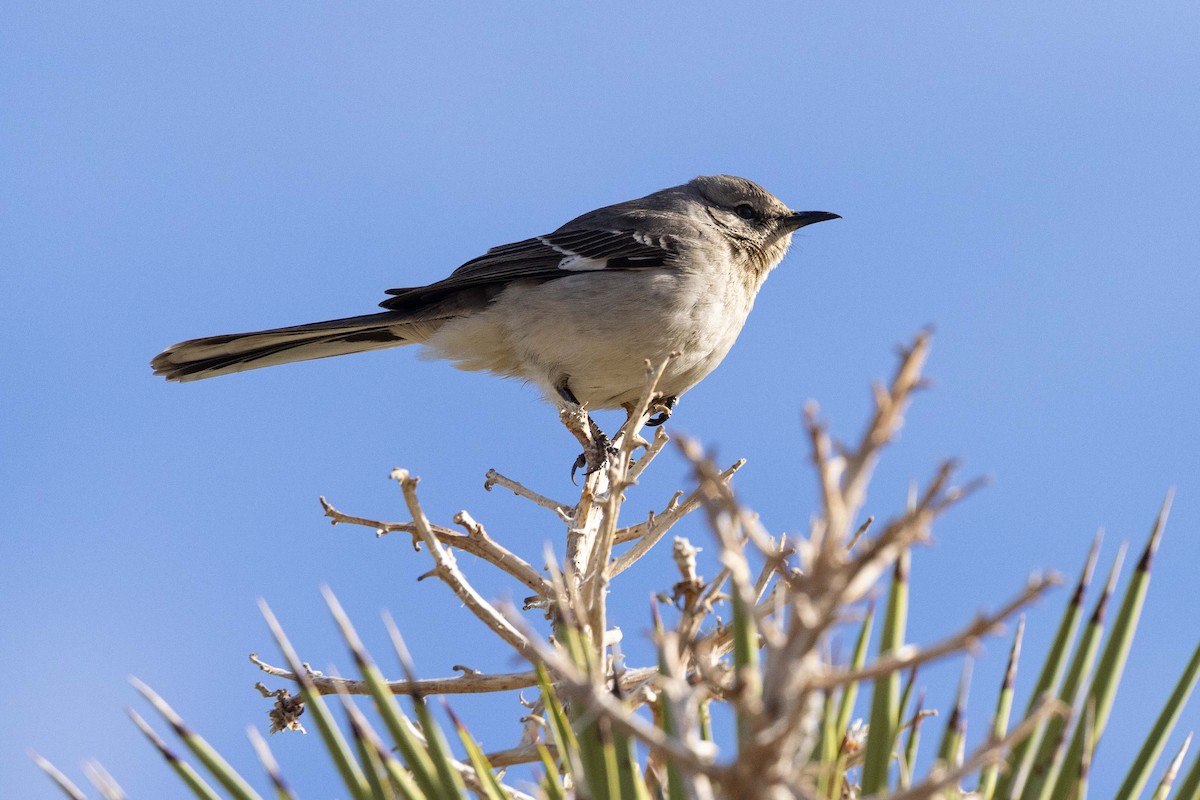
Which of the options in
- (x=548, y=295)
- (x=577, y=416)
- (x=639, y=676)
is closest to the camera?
(x=639, y=676)

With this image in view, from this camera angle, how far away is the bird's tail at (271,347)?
5500 millimetres

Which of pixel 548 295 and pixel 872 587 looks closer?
pixel 872 587

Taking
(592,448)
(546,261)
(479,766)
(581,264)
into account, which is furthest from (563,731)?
(546,261)

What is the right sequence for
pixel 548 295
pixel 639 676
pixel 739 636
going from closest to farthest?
1. pixel 739 636
2. pixel 639 676
3. pixel 548 295

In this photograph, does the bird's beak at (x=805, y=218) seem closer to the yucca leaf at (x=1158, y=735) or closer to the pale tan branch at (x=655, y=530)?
the pale tan branch at (x=655, y=530)

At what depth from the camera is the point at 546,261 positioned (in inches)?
231

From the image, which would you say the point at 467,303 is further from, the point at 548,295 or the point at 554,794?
the point at 554,794

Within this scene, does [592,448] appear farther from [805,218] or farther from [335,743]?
[805,218]

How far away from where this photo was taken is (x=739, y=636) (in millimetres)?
1479

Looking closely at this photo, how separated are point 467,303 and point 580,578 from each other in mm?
3214

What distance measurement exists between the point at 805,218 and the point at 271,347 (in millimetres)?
3084

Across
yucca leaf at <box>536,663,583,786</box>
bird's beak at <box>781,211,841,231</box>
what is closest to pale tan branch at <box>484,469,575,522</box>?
yucca leaf at <box>536,663,583,786</box>

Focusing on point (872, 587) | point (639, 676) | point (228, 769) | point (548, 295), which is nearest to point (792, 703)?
point (872, 587)

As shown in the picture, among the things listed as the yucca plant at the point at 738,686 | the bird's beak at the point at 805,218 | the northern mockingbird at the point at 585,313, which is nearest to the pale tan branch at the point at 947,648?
the yucca plant at the point at 738,686
